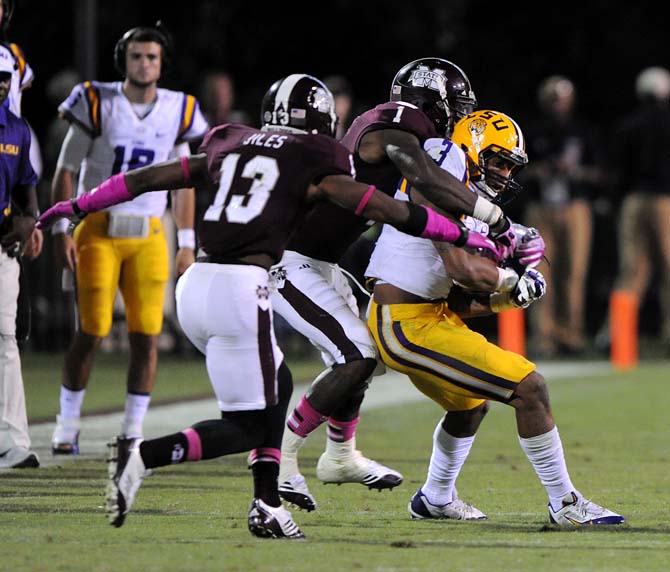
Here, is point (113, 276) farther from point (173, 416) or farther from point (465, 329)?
point (465, 329)

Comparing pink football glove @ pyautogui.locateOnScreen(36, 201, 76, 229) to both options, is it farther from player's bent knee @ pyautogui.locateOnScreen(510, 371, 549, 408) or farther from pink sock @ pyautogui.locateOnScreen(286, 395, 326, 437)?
player's bent knee @ pyautogui.locateOnScreen(510, 371, 549, 408)

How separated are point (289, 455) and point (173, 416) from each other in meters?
3.59

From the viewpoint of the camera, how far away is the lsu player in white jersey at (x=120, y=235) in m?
8.40

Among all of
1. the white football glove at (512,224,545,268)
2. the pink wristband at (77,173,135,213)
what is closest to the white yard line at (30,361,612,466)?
the pink wristband at (77,173,135,213)

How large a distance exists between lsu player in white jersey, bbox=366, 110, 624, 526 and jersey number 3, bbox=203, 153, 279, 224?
0.85 metres

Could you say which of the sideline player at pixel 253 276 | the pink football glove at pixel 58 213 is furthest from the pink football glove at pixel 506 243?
the pink football glove at pixel 58 213

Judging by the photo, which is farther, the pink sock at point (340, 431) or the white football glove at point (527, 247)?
the pink sock at point (340, 431)

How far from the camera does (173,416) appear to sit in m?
10.2

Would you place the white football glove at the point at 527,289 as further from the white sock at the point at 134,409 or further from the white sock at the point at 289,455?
the white sock at the point at 134,409

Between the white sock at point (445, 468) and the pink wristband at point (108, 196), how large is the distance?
5.29ft

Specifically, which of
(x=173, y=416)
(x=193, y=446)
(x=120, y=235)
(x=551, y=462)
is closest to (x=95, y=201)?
(x=193, y=446)

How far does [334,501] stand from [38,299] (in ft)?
29.8

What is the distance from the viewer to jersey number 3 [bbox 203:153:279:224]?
18.9 ft

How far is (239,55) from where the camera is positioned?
18.9 metres
